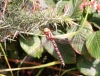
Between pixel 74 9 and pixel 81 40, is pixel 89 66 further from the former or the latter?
pixel 74 9

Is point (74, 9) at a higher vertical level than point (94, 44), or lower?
higher

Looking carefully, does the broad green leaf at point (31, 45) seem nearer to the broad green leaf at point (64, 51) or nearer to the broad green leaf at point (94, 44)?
the broad green leaf at point (64, 51)

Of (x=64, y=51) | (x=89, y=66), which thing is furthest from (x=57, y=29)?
(x=89, y=66)

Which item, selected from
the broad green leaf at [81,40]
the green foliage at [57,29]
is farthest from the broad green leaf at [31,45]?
the broad green leaf at [81,40]

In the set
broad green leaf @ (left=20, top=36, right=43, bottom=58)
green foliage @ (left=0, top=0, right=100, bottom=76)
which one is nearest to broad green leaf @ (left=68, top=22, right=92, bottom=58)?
green foliage @ (left=0, top=0, right=100, bottom=76)

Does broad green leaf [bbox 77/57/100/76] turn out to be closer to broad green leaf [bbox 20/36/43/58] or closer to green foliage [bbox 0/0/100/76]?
green foliage [bbox 0/0/100/76]

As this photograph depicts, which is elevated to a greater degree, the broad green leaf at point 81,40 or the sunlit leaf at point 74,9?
the sunlit leaf at point 74,9
